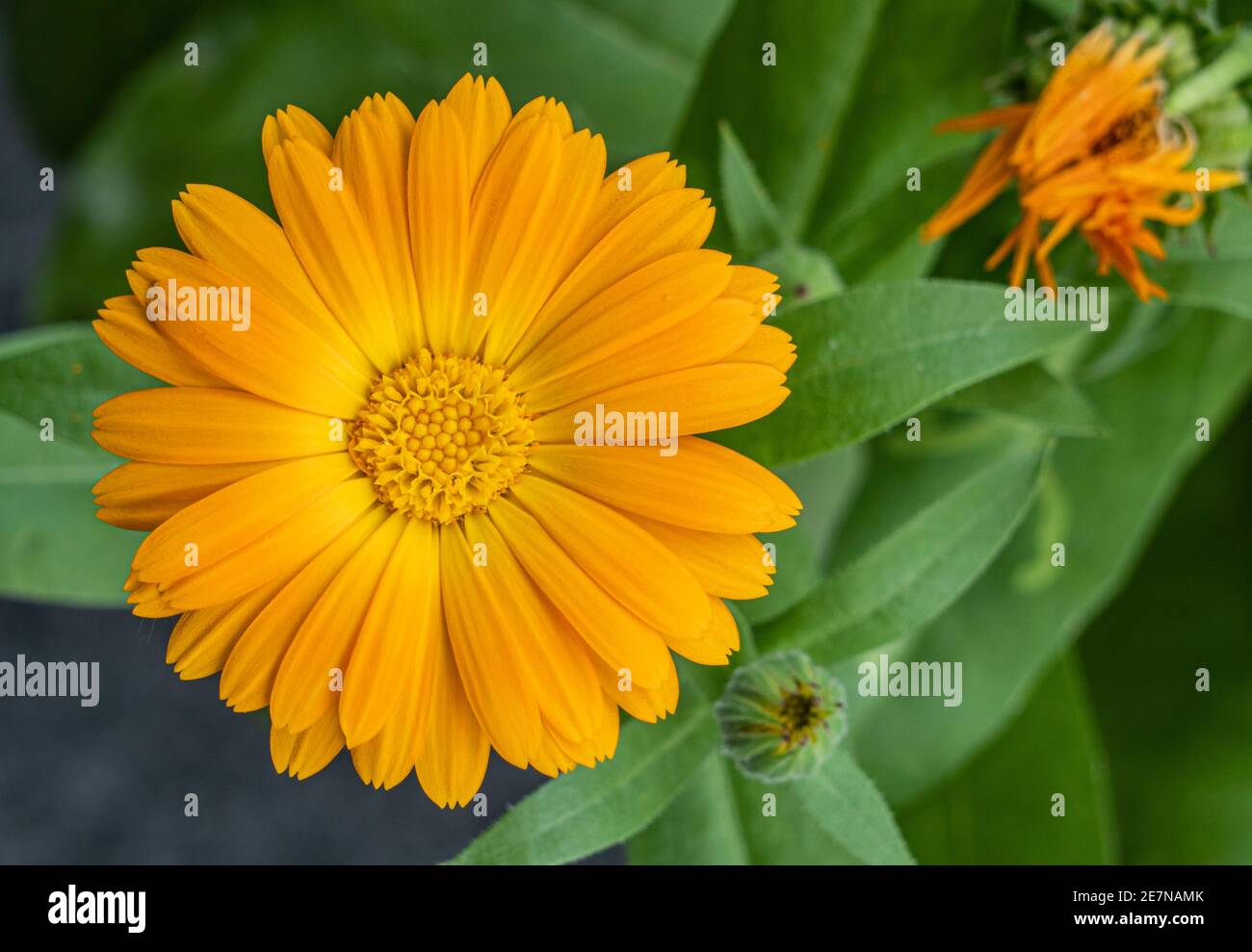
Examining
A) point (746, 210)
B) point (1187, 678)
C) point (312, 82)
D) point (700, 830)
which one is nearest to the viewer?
point (746, 210)

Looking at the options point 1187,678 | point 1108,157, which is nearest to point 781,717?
point 1108,157

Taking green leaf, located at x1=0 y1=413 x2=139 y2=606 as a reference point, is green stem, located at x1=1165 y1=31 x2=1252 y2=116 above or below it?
above

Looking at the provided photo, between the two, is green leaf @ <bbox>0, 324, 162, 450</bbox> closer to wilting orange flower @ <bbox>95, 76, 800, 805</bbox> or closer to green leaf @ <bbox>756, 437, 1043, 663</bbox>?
wilting orange flower @ <bbox>95, 76, 800, 805</bbox>

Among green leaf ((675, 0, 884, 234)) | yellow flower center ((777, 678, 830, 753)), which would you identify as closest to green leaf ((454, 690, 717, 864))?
yellow flower center ((777, 678, 830, 753))

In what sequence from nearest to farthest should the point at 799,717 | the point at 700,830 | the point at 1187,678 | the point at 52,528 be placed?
1. the point at 799,717
2. the point at 700,830
3. the point at 52,528
4. the point at 1187,678

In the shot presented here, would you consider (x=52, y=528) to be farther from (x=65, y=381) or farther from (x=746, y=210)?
(x=746, y=210)

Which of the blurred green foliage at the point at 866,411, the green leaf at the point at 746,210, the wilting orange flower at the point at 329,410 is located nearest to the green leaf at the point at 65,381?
the blurred green foliage at the point at 866,411
